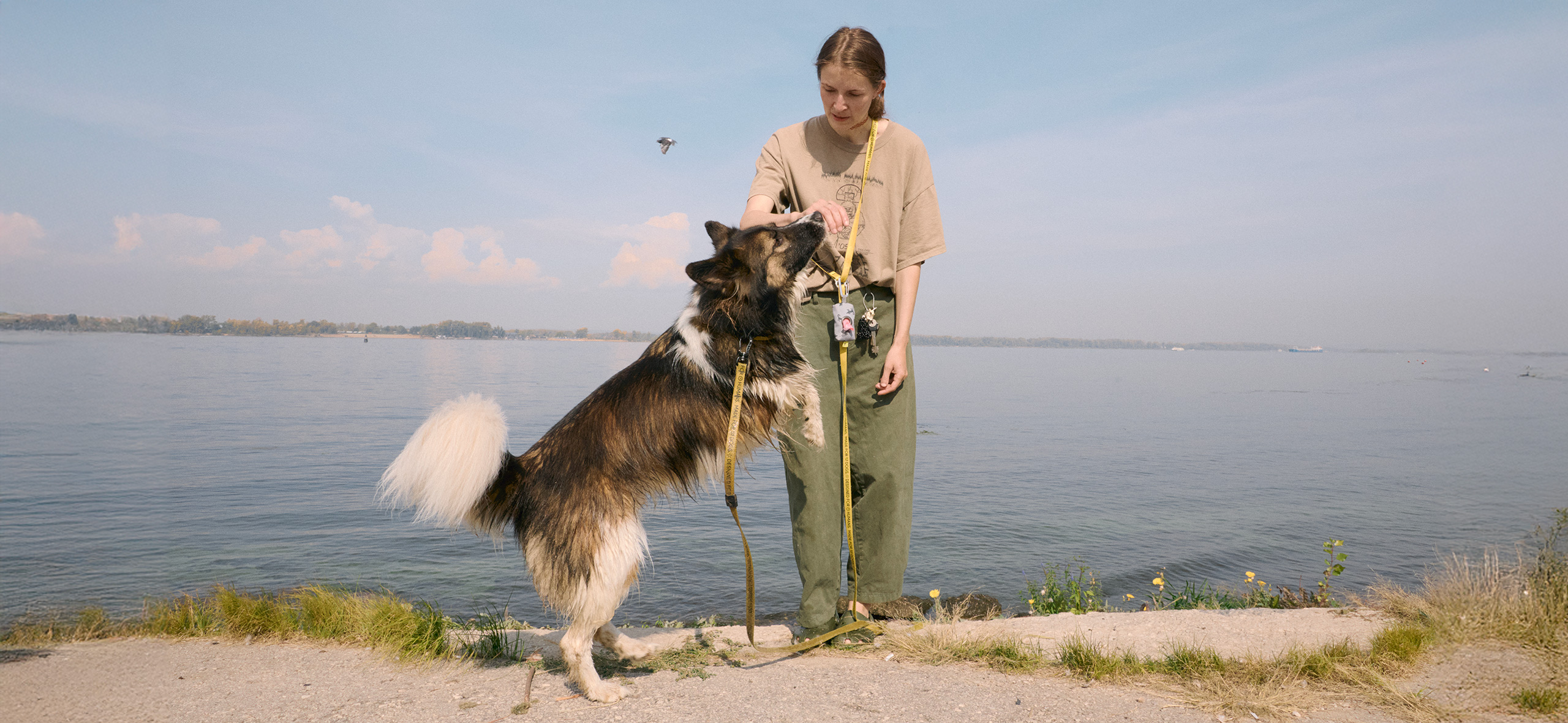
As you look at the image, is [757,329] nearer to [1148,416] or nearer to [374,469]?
[374,469]

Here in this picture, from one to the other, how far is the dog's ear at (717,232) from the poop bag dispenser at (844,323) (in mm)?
626

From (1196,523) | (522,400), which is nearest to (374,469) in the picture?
(522,400)

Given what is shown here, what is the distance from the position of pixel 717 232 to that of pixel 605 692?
210 cm

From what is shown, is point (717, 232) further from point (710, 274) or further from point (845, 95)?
point (845, 95)

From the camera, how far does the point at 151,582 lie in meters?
7.33

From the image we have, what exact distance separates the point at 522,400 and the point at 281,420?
21.8ft

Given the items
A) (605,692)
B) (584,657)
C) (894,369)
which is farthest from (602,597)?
(894,369)

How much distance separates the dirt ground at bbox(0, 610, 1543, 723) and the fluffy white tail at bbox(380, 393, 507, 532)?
825 millimetres

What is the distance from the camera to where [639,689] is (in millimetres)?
3188

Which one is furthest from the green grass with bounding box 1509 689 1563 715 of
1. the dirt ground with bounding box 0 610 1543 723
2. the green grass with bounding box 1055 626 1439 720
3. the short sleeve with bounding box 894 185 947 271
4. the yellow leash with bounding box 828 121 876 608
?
the short sleeve with bounding box 894 185 947 271

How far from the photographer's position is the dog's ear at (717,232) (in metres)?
3.42

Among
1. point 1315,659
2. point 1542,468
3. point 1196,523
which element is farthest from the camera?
point 1542,468

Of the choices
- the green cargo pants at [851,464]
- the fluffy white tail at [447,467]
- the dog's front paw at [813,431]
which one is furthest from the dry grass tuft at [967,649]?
the fluffy white tail at [447,467]

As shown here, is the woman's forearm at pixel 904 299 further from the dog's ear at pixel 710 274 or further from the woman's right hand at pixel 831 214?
the dog's ear at pixel 710 274
